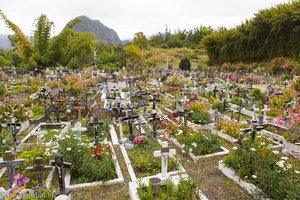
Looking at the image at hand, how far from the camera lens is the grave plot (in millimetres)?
3711

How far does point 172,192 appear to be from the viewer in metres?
4.02

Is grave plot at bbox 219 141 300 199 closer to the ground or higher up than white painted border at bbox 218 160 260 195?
higher up

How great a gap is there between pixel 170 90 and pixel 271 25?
45.6 ft

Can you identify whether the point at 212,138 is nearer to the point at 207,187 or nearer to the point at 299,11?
the point at 207,187

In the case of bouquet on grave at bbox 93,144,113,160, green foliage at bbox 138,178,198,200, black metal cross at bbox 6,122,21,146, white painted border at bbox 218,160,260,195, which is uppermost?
black metal cross at bbox 6,122,21,146

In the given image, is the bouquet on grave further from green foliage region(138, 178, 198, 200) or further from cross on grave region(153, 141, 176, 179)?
green foliage region(138, 178, 198, 200)

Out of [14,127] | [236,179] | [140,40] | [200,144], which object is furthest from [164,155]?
[140,40]

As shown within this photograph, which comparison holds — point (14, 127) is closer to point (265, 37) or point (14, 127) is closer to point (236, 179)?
point (236, 179)

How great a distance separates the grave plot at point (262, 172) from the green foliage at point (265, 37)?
765 inches

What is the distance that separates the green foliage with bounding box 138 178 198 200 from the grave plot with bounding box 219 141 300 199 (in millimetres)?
989

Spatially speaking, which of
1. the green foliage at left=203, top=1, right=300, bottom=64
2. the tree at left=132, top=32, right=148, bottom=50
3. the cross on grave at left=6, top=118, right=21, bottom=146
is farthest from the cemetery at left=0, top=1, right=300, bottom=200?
the tree at left=132, top=32, right=148, bottom=50

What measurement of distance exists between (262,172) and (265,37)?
74.1 ft

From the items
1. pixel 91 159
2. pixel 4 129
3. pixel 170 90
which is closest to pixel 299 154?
pixel 91 159

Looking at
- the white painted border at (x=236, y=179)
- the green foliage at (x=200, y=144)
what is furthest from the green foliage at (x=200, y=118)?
the white painted border at (x=236, y=179)
